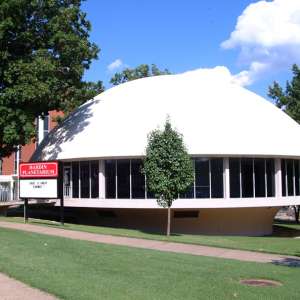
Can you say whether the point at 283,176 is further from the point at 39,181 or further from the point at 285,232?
the point at 39,181

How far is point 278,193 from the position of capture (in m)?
33.0

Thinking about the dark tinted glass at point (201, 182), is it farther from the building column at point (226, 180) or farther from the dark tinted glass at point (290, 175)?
the dark tinted glass at point (290, 175)

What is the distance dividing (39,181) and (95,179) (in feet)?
21.9

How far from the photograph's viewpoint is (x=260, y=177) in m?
32.2

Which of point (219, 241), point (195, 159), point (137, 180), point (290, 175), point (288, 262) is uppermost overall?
point (195, 159)

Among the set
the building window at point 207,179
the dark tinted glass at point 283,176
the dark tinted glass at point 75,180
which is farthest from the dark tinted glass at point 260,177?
the dark tinted glass at point 75,180

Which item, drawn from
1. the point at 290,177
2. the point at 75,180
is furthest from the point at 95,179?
the point at 290,177

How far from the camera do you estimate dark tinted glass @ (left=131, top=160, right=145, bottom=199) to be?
30953 mm

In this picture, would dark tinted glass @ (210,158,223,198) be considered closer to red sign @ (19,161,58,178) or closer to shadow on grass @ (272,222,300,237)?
shadow on grass @ (272,222,300,237)

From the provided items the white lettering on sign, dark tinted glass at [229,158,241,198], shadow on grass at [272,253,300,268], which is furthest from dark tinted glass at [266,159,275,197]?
shadow on grass at [272,253,300,268]

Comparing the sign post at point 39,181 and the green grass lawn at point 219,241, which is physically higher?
the sign post at point 39,181

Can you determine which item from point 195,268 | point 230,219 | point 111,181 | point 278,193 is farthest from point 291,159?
point 195,268

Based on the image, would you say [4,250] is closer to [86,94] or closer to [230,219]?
[230,219]

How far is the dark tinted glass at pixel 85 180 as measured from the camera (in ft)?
108
